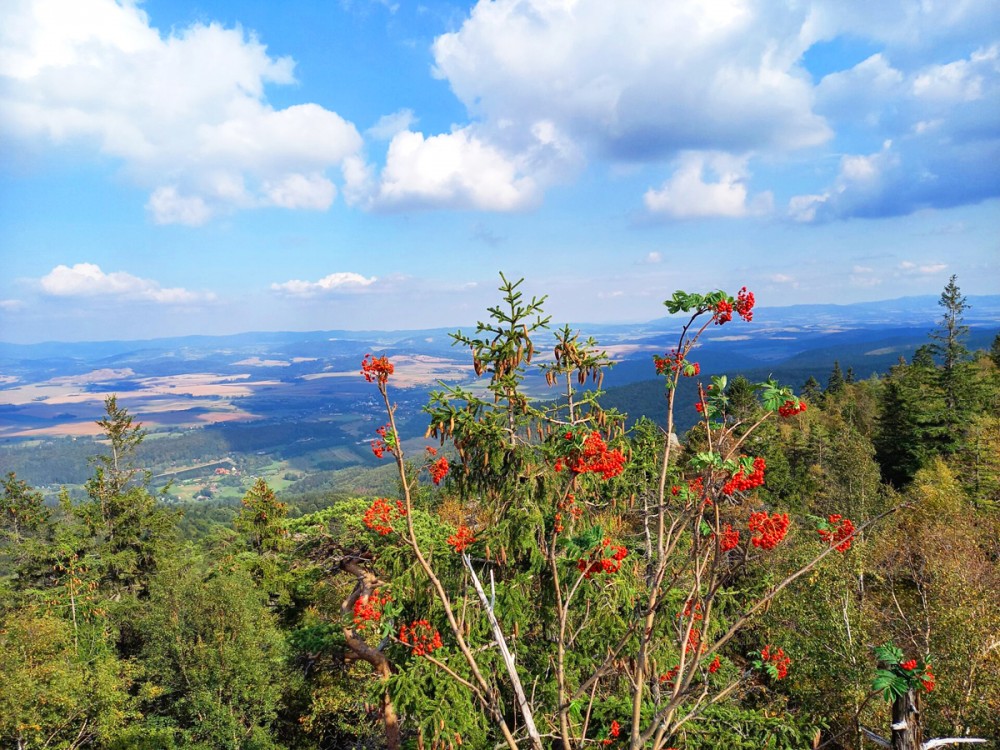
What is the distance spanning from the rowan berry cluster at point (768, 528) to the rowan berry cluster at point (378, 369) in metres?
2.59

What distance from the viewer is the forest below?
11.2 feet

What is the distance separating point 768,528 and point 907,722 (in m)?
1.23

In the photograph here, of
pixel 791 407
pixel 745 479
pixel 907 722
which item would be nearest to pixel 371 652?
pixel 745 479

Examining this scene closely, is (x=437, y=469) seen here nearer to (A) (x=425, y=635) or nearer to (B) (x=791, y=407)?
(A) (x=425, y=635)

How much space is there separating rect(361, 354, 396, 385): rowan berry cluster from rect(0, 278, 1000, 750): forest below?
0.07 ft

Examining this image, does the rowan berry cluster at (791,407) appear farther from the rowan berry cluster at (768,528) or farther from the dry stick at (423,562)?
the dry stick at (423,562)

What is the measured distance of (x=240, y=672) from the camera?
567 inches

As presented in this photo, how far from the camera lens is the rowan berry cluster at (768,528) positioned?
351cm

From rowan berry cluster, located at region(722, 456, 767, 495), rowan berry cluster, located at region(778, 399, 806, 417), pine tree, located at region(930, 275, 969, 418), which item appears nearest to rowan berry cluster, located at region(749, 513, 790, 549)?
rowan berry cluster, located at region(722, 456, 767, 495)

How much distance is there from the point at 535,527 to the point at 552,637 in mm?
1986

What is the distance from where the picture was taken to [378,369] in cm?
288

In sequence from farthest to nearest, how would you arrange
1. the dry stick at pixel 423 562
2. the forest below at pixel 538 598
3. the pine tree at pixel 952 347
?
the pine tree at pixel 952 347
the forest below at pixel 538 598
the dry stick at pixel 423 562

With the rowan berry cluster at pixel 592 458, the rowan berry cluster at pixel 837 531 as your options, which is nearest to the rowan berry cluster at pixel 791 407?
the rowan berry cluster at pixel 837 531

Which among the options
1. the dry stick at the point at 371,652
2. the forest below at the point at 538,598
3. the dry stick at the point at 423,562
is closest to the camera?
the dry stick at the point at 423,562
